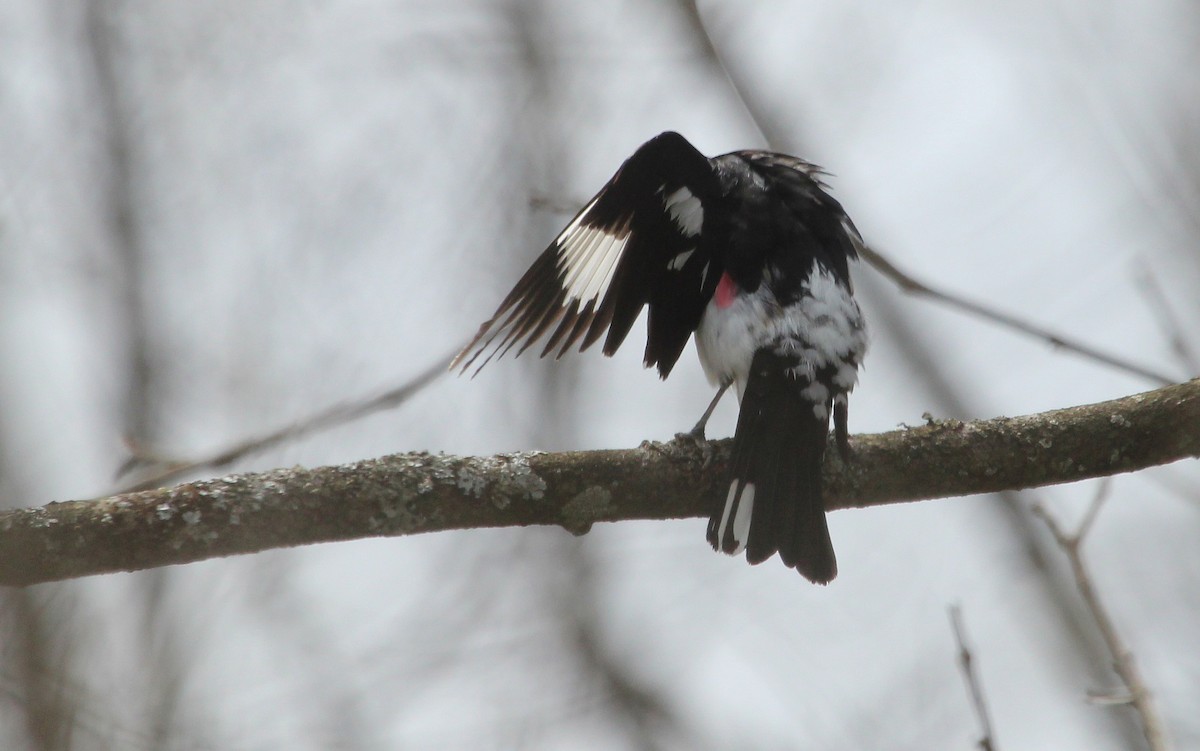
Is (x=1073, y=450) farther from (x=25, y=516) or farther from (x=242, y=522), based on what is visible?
(x=25, y=516)

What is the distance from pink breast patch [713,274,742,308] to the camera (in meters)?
3.90

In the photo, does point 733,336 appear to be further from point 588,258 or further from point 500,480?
point 500,480

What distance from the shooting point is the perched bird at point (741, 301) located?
131 inches

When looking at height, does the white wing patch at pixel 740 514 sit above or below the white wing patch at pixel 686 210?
below

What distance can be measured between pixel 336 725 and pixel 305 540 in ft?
9.16

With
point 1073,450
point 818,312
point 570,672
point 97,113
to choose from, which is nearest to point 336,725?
point 570,672

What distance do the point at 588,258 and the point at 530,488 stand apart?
1723 mm

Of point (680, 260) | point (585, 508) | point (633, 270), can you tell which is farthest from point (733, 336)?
point (585, 508)

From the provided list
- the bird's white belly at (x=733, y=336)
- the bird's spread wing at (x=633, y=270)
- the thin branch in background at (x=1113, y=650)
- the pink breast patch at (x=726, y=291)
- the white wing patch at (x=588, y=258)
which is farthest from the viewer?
the white wing patch at (x=588, y=258)

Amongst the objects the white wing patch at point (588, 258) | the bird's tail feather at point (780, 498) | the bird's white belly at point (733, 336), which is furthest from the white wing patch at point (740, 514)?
the white wing patch at point (588, 258)

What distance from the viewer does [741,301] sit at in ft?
12.7

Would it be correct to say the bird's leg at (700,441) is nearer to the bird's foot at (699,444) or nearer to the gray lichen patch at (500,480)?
Result: the bird's foot at (699,444)

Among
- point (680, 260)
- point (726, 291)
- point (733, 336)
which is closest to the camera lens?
point (733, 336)

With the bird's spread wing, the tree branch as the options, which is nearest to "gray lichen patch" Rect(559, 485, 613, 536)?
the tree branch
